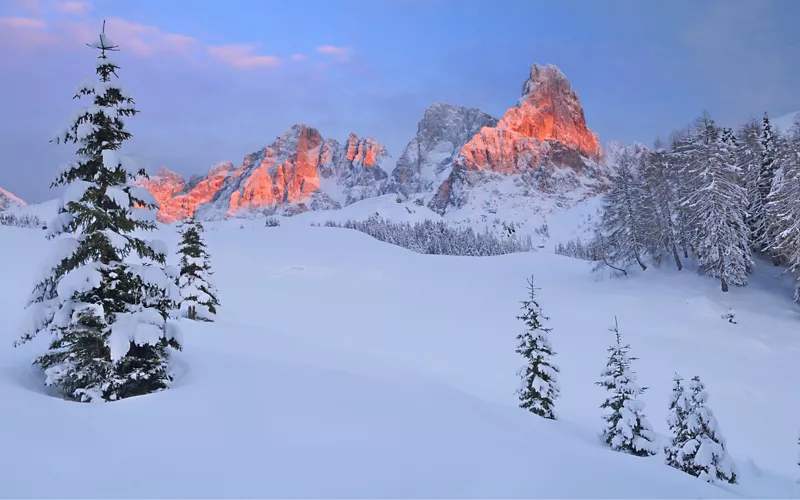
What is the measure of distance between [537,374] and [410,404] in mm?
7944

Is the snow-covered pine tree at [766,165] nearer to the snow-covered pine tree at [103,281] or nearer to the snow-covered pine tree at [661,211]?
the snow-covered pine tree at [661,211]

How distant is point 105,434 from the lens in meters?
6.55

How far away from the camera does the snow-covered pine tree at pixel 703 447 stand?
406 inches

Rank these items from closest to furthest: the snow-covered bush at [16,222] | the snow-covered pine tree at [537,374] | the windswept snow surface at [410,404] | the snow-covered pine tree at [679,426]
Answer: the windswept snow surface at [410,404], the snow-covered pine tree at [679,426], the snow-covered pine tree at [537,374], the snow-covered bush at [16,222]

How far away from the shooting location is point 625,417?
12.7 meters

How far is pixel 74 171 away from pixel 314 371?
7176mm

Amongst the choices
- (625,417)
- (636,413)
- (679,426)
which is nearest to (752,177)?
(636,413)

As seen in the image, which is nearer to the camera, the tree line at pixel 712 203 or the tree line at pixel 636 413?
the tree line at pixel 636 413

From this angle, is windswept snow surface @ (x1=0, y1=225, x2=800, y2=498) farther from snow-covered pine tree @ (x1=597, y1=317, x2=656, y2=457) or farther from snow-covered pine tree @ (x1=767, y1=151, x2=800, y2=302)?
snow-covered pine tree @ (x1=767, y1=151, x2=800, y2=302)

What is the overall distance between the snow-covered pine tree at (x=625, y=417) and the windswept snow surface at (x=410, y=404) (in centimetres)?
83

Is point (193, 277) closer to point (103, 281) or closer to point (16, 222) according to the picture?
point (103, 281)

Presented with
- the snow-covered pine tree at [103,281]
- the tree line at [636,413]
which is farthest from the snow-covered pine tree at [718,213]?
the snow-covered pine tree at [103,281]

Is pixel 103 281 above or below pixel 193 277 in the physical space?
above

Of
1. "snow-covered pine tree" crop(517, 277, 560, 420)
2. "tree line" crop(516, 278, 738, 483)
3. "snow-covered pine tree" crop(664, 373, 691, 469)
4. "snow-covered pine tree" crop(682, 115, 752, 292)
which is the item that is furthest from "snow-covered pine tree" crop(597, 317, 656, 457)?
"snow-covered pine tree" crop(682, 115, 752, 292)
